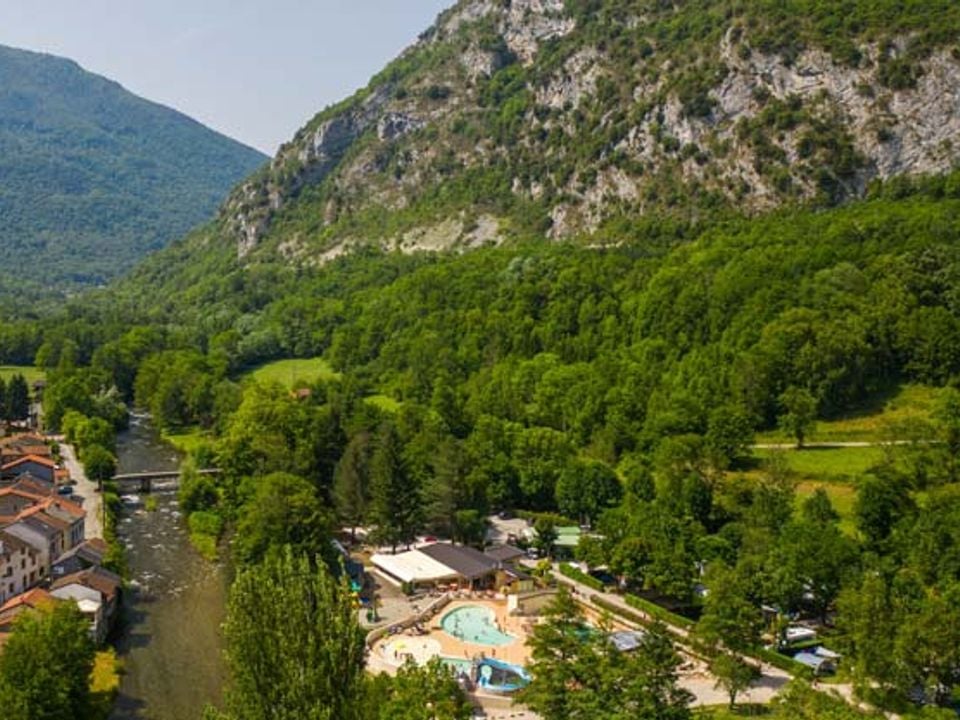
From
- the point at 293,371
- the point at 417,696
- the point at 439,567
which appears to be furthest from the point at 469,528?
the point at 293,371

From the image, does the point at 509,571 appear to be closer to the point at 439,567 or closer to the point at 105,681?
the point at 439,567

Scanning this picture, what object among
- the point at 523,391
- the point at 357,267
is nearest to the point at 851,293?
the point at 523,391

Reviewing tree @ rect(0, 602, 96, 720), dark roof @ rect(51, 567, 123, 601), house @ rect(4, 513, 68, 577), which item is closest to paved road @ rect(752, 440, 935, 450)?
dark roof @ rect(51, 567, 123, 601)

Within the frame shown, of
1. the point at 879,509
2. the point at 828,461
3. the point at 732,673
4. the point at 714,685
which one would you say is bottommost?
the point at 714,685

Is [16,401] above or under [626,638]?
above

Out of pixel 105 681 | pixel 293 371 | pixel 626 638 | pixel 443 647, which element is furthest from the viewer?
pixel 293 371

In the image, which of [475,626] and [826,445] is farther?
[826,445]

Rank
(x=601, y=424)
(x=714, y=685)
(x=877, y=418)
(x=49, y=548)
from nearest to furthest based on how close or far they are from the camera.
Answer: (x=714, y=685)
(x=49, y=548)
(x=877, y=418)
(x=601, y=424)
